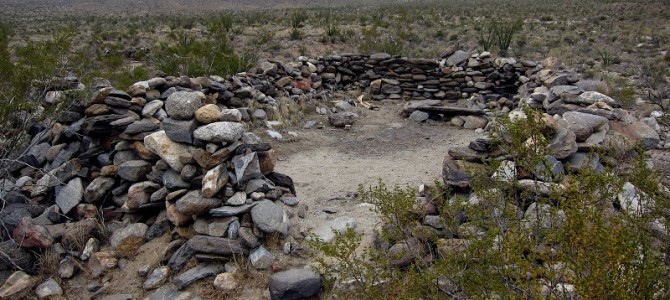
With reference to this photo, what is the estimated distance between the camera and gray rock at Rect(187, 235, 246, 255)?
4297mm

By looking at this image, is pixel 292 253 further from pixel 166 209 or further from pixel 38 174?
pixel 38 174

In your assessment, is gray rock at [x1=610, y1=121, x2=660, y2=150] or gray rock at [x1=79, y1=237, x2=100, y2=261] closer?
gray rock at [x1=79, y1=237, x2=100, y2=261]

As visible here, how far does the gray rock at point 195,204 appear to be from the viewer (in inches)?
179

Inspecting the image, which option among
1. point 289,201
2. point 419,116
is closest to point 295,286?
point 289,201

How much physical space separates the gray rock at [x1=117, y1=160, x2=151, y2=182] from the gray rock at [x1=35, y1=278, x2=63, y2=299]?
1281 mm

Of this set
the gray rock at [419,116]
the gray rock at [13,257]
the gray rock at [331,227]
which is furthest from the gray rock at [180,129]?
the gray rock at [419,116]

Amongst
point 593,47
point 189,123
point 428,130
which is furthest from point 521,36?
point 189,123

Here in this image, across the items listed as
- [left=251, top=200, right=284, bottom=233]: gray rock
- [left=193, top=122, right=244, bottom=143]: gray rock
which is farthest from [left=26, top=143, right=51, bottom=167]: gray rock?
[left=251, top=200, right=284, bottom=233]: gray rock

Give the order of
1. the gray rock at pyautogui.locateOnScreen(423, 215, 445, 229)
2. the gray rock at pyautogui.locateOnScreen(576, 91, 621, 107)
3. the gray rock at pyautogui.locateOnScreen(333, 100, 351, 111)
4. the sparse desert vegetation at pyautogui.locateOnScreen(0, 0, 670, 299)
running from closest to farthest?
the sparse desert vegetation at pyautogui.locateOnScreen(0, 0, 670, 299) → the gray rock at pyautogui.locateOnScreen(423, 215, 445, 229) → the gray rock at pyautogui.locateOnScreen(576, 91, 621, 107) → the gray rock at pyautogui.locateOnScreen(333, 100, 351, 111)

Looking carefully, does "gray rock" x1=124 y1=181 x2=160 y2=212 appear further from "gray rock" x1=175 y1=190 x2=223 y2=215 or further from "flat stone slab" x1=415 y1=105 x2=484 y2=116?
"flat stone slab" x1=415 y1=105 x2=484 y2=116

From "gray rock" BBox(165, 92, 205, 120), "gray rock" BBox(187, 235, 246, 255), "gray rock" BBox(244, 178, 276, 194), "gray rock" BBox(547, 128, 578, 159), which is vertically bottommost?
"gray rock" BBox(187, 235, 246, 255)

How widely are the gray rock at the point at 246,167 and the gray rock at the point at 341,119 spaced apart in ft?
14.6

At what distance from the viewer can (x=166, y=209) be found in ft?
16.2

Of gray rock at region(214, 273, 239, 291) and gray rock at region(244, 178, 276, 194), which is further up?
gray rock at region(244, 178, 276, 194)
